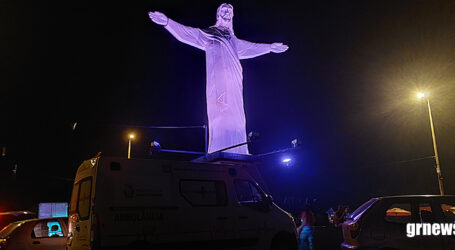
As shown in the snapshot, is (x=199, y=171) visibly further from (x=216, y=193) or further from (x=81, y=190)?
(x=81, y=190)

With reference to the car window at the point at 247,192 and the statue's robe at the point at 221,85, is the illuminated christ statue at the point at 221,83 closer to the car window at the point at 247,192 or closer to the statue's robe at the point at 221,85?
the statue's robe at the point at 221,85

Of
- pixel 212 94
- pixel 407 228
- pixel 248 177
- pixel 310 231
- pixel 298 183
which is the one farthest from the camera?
pixel 298 183

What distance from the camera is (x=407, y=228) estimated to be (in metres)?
7.41

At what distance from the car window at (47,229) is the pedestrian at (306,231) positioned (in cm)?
722

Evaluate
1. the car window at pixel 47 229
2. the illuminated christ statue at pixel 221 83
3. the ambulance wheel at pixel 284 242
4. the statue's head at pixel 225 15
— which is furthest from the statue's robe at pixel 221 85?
the ambulance wheel at pixel 284 242

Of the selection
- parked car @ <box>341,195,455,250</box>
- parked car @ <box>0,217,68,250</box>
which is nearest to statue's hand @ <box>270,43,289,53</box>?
parked car @ <box>0,217,68,250</box>

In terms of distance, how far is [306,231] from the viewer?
12461 millimetres

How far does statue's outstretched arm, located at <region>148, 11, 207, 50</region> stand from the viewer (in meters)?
22.5

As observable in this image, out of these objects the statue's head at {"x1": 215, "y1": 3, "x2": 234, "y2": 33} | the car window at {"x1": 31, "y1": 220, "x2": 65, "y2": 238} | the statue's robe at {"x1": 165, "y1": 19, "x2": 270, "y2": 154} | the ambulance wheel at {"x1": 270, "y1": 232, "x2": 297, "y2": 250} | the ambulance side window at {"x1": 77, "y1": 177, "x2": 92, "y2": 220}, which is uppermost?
the statue's head at {"x1": 215, "y1": 3, "x2": 234, "y2": 33}

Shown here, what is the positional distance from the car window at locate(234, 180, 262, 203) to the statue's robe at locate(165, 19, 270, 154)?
13.6 metres

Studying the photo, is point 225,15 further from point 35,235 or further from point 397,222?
point 397,222

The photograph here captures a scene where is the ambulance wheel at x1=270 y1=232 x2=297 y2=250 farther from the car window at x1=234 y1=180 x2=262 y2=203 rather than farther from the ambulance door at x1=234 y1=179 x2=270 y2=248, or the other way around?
the car window at x1=234 y1=180 x2=262 y2=203

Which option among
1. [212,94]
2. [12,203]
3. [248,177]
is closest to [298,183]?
[212,94]

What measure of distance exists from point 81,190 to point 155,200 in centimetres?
179
